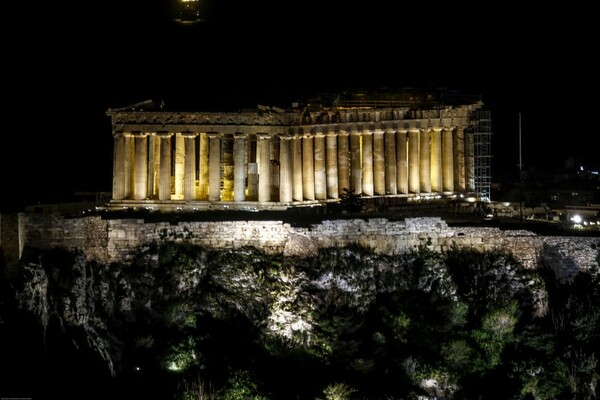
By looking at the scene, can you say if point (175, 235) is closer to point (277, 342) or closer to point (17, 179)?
point (277, 342)

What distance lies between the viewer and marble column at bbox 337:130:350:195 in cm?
5762

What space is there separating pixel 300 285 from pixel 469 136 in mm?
20615

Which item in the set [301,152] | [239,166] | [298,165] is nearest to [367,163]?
[301,152]

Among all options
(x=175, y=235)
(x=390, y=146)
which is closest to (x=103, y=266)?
(x=175, y=235)

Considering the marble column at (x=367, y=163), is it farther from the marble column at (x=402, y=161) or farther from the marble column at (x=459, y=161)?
the marble column at (x=459, y=161)

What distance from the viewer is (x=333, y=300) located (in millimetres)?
43250

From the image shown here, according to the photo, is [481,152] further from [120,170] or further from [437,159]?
[120,170]

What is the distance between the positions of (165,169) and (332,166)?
35.4 feet

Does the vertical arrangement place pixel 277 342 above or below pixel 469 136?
below

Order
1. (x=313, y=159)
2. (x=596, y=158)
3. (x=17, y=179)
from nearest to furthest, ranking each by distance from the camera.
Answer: (x=313, y=159) < (x=17, y=179) < (x=596, y=158)

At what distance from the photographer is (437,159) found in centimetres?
5831

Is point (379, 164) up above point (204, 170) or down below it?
above

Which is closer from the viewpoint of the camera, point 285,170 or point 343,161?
point 285,170

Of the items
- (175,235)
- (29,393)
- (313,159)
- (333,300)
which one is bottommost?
(29,393)
